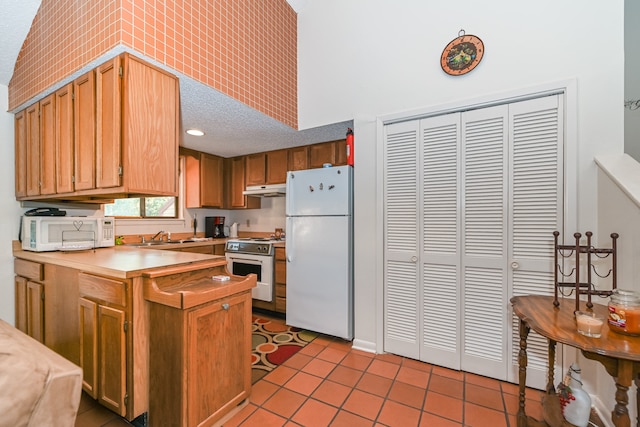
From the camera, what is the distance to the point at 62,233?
227 centimetres

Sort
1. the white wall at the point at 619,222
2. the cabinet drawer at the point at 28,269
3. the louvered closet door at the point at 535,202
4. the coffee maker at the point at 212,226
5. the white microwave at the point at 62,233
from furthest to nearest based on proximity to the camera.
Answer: the coffee maker at the point at 212,226 < the white microwave at the point at 62,233 < the cabinet drawer at the point at 28,269 < the louvered closet door at the point at 535,202 < the white wall at the point at 619,222

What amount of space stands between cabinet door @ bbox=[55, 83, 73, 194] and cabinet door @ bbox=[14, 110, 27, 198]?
1.97 feet

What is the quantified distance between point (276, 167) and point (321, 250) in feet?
4.76

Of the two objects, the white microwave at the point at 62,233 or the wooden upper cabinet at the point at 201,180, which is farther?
the wooden upper cabinet at the point at 201,180

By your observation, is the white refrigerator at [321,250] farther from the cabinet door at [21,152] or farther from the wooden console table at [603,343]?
the cabinet door at [21,152]

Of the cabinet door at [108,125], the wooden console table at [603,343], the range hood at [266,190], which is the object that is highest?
the cabinet door at [108,125]

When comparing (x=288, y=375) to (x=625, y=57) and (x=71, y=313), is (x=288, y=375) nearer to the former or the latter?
(x=71, y=313)

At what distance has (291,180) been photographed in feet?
9.61

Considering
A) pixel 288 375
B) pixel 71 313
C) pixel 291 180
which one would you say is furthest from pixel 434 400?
pixel 71 313

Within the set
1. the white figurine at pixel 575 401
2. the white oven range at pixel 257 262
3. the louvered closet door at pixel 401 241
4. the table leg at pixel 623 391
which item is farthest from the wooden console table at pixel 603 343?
the white oven range at pixel 257 262

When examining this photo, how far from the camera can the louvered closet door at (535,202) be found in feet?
5.95

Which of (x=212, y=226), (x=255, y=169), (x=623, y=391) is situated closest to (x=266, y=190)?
(x=255, y=169)

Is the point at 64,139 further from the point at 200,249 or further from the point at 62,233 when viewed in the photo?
the point at 200,249

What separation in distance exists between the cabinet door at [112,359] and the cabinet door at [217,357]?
401 mm
